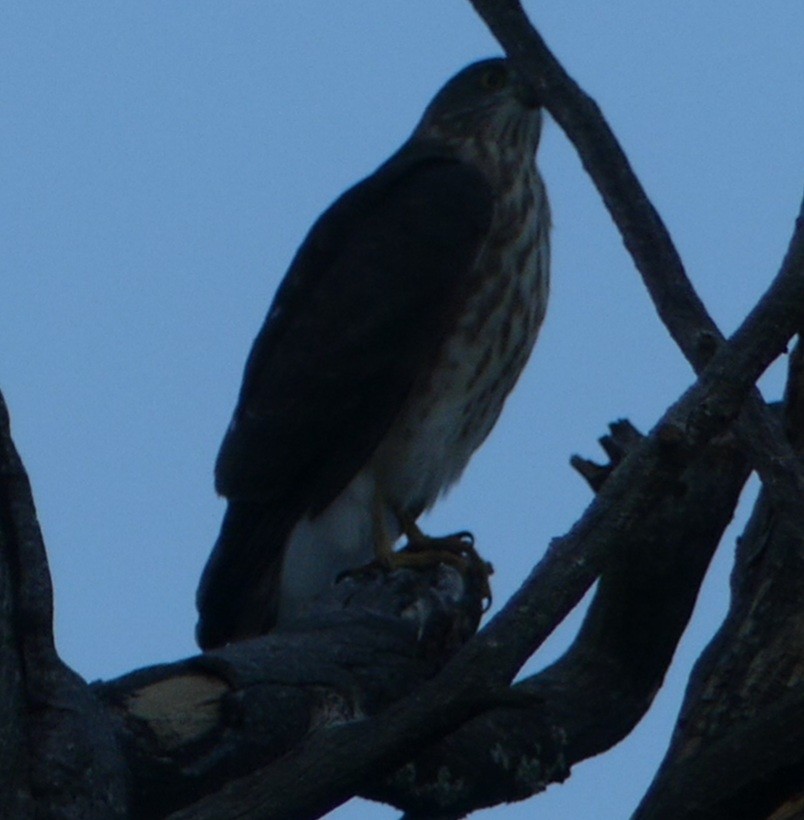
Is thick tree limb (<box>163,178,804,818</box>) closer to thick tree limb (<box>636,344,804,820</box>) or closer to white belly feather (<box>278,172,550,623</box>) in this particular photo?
thick tree limb (<box>636,344,804,820</box>)

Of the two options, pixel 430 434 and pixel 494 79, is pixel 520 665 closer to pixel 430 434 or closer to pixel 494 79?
pixel 430 434

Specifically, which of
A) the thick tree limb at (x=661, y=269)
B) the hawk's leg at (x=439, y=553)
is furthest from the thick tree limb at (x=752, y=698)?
the hawk's leg at (x=439, y=553)

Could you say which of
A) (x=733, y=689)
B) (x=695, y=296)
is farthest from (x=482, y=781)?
(x=695, y=296)

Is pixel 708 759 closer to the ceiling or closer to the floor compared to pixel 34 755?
closer to the floor

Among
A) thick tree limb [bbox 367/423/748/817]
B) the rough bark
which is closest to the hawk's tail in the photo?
the rough bark

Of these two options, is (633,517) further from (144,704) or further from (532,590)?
(144,704)

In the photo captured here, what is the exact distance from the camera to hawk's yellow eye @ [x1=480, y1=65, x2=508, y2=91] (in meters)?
6.57

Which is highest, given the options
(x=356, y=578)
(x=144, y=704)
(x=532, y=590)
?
(x=356, y=578)

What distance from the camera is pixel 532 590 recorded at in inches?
105

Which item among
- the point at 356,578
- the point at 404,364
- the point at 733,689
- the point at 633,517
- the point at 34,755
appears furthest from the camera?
the point at 404,364

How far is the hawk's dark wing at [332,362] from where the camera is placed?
5.38 meters

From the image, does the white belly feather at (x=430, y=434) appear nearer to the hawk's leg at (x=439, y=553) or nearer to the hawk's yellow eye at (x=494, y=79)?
the hawk's leg at (x=439, y=553)

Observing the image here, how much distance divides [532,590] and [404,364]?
290 cm

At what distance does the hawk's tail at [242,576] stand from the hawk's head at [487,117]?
56.5 inches
